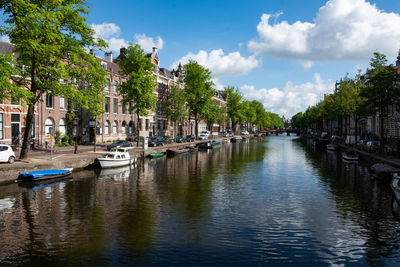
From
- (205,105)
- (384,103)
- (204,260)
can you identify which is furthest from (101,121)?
(204,260)

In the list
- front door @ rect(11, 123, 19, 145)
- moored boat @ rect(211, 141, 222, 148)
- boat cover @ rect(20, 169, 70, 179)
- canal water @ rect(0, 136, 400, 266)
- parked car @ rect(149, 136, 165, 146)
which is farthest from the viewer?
moored boat @ rect(211, 141, 222, 148)

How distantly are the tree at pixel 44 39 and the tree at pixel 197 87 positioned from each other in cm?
4433

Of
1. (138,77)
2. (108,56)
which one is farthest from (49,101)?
(108,56)

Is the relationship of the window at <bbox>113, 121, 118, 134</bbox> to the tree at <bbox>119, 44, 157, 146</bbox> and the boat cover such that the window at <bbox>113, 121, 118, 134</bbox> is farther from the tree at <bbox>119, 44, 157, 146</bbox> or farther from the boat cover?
the boat cover

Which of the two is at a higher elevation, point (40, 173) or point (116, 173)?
point (40, 173)

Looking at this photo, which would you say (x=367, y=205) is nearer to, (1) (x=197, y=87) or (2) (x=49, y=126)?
(2) (x=49, y=126)

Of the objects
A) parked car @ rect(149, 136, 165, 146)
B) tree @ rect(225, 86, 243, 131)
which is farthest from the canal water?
tree @ rect(225, 86, 243, 131)

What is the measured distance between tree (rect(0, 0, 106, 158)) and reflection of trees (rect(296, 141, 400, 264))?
25382 millimetres

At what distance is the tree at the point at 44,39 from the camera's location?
2652cm

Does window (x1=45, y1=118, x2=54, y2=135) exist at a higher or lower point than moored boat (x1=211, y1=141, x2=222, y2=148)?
higher

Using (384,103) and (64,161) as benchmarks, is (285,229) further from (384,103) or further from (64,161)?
(384,103)

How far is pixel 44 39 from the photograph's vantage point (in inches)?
1139

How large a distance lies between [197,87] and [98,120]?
27.0 metres

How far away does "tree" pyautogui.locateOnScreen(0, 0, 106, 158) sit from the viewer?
87.0 feet
